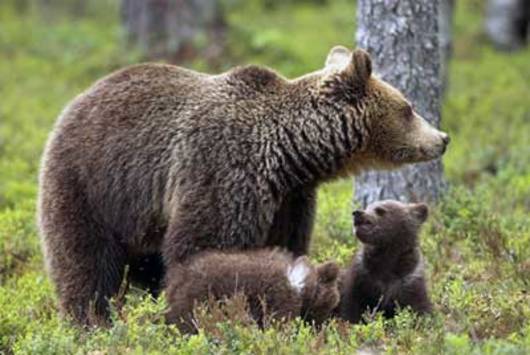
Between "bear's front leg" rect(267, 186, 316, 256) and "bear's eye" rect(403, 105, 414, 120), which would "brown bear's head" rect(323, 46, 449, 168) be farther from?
"bear's front leg" rect(267, 186, 316, 256)

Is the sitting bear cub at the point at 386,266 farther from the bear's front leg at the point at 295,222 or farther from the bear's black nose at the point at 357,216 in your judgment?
the bear's front leg at the point at 295,222

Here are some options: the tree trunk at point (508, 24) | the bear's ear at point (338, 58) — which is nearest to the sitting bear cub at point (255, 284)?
the bear's ear at point (338, 58)

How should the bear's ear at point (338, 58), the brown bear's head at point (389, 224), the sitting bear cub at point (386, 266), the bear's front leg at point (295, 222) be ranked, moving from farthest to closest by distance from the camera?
the bear's ear at point (338, 58), the bear's front leg at point (295, 222), the brown bear's head at point (389, 224), the sitting bear cub at point (386, 266)

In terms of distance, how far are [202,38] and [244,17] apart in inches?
269

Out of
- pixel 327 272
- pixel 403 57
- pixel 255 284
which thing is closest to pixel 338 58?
pixel 403 57

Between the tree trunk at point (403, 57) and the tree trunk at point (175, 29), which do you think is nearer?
the tree trunk at point (403, 57)

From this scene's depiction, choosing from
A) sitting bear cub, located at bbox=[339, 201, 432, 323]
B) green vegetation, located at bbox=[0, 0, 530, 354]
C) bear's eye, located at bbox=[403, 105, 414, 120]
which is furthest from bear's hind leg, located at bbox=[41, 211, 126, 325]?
bear's eye, located at bbox=[403, 105, 414, 120]

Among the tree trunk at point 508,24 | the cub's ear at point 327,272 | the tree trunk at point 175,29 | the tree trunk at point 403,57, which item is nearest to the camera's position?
the cub's ear at point 327,272

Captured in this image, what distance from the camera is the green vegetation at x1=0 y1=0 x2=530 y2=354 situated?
22.4 ft

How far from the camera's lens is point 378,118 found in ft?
27.6

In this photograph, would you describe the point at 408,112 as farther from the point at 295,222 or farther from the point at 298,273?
the point at 298,273

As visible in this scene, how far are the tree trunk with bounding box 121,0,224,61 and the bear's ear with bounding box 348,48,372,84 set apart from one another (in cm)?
1145

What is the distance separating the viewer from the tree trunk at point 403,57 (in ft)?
33.1

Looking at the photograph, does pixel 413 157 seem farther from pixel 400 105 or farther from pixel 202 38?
pixel 202 38
